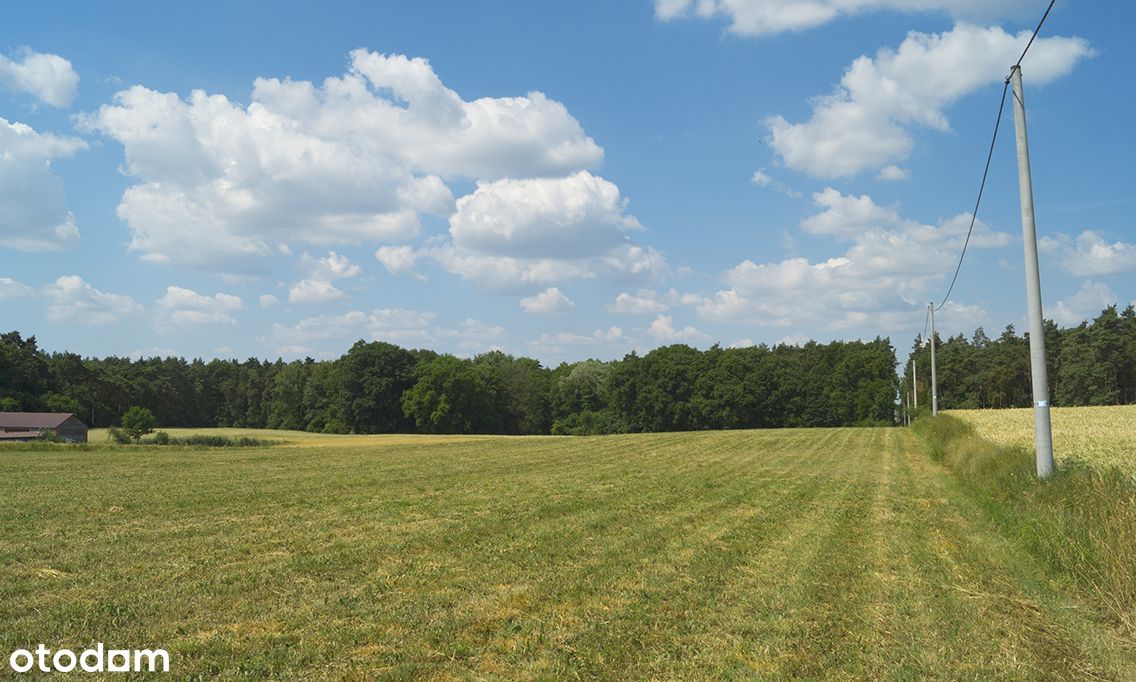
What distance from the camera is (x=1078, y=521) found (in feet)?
31.1

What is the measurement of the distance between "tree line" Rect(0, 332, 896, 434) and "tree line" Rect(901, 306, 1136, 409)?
10.4 metres

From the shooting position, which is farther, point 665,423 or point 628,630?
Result: point 665,423

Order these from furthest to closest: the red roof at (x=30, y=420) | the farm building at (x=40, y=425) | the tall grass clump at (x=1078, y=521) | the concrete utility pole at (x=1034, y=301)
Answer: the red roof at (x=30, y=420) < the farm building at (x=40, y=425) < the concrete utility pole at (x=1034, y=301) < the tall grass clump at (x=1078, y=521)

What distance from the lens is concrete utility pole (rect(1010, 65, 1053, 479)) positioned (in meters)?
13.8

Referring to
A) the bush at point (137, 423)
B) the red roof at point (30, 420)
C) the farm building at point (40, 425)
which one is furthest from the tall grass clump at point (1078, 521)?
the red roof at point (30, 420)

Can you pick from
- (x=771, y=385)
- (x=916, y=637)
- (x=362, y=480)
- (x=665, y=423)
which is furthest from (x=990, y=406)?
(x=916, y=637)

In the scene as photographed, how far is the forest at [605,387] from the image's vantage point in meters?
92.3

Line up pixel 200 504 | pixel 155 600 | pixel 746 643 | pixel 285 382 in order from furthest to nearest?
1. pixel 285 382
2. pixel 200 504
3. pixel 155 600
4. pixel 746 643

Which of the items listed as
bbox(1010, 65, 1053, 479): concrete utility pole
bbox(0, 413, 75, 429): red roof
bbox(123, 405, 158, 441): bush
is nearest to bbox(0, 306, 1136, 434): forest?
bbox(0, 413, 75, 429): red roof

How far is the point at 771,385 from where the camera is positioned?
9438 cm

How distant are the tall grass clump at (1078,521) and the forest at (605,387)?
74.7 m

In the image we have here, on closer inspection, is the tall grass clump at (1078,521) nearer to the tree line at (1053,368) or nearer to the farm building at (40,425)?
the tree line at (1053,368)

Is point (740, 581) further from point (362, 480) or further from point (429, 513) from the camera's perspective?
point (362, 480)

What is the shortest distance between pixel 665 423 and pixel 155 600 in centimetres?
8768
